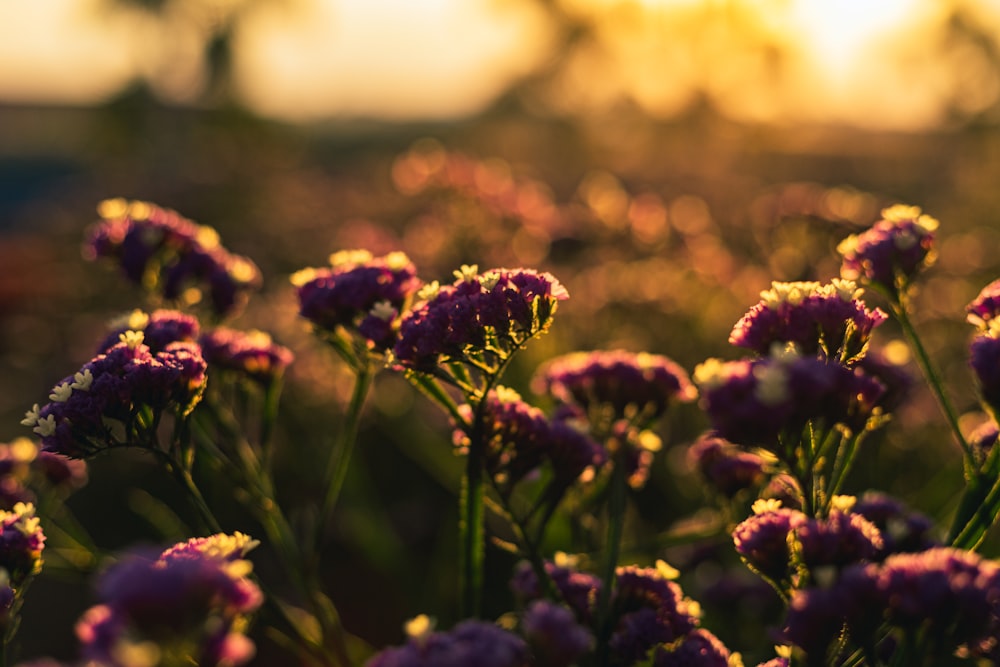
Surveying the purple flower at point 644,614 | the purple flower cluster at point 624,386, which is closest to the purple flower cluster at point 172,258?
the purple flower cluster at point 624,386

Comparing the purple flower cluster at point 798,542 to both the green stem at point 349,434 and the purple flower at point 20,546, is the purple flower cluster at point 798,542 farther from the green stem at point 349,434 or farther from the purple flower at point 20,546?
the purple flower at point 20,546

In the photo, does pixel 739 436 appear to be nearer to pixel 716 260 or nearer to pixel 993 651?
pixel 993 651

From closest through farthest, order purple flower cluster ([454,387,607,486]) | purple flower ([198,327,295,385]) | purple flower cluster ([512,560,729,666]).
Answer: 1. purple flower cluster ([512,560,729,666])
2. purple flower cluster ([454,387,607,486])
3. purple flower ([198,327,295,385])

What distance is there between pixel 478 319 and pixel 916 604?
0.89 metres

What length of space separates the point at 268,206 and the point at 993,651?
59.1ft

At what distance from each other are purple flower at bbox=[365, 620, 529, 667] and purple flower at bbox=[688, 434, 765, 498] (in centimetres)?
117

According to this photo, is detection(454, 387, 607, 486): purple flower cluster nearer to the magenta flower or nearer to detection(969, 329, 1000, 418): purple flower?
the magenta flower

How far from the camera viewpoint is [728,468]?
7.77 ft

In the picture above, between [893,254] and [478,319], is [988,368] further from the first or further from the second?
[478,319]

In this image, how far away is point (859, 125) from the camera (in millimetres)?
111938

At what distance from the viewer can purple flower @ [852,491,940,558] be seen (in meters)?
1.67

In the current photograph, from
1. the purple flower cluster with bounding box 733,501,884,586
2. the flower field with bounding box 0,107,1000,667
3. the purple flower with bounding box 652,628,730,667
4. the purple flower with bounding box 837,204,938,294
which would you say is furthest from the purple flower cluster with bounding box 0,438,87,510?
the purple flower with bounding box 837,204,938,294

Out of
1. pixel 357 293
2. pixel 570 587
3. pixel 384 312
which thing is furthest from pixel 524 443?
pixel 357 293

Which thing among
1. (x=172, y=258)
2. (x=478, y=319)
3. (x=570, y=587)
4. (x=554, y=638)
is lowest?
(x=570, y=587)
